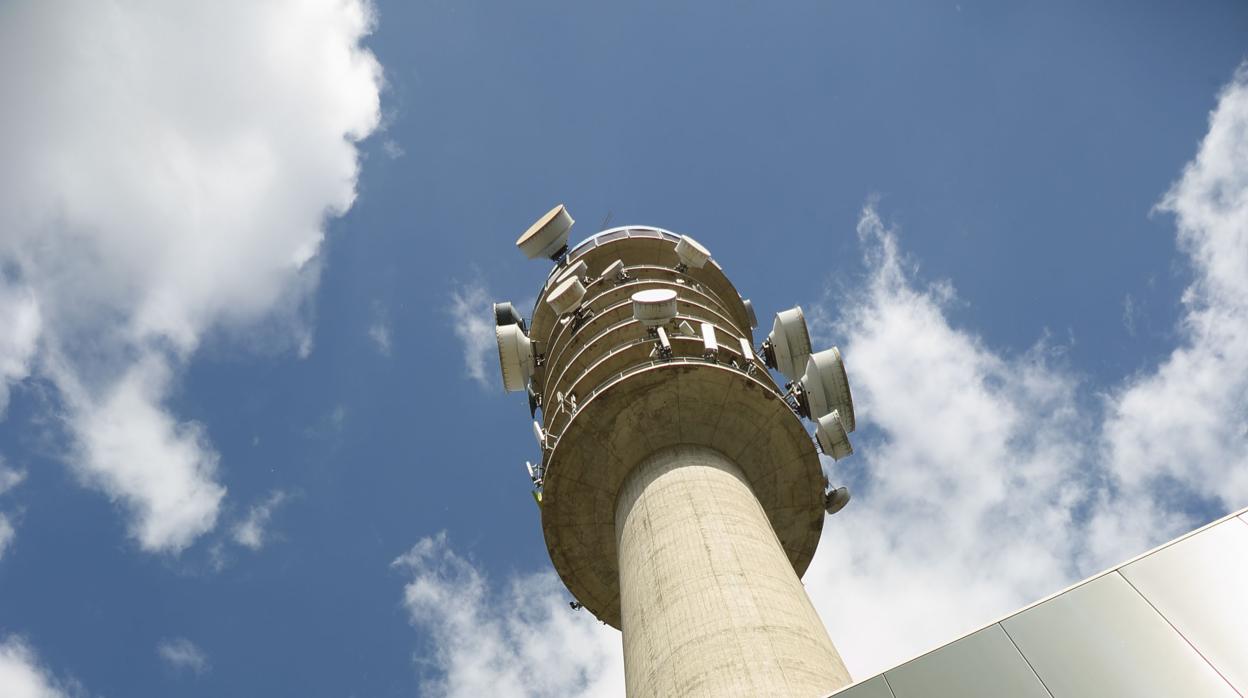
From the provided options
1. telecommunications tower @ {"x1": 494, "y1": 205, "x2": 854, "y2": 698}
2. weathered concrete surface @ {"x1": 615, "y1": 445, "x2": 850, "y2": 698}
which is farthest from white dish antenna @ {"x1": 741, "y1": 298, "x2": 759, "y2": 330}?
weathered concrete surface @ {"x1": 615, "y1": 445, "x2": 850, "y2": 698}

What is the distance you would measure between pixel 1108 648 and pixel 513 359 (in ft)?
58.1

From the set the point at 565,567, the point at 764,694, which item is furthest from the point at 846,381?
the point at 764,694

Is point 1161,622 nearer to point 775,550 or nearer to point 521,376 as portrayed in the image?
point 775,550

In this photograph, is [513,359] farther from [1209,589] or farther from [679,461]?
[1209,589]

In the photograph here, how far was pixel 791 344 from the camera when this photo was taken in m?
23.0

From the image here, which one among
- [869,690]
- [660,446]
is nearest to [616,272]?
[660,446]

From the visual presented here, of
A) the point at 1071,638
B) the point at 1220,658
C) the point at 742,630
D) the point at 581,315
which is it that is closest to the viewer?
the point at 1220,658

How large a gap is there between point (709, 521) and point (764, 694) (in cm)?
413

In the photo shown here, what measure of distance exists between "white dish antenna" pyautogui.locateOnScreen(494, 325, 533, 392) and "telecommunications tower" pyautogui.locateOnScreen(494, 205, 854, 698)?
0.16ft

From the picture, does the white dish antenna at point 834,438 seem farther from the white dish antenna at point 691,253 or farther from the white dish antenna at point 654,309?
the white dish antenna at point 691,253

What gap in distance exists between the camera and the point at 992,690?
379 inches

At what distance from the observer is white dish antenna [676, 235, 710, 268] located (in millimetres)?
24312

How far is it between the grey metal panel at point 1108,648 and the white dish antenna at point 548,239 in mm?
19373

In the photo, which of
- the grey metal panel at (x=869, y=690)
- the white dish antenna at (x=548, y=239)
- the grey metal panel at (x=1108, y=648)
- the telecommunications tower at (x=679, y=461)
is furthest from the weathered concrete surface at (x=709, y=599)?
the white dish antenna at (x=548, y=239)
